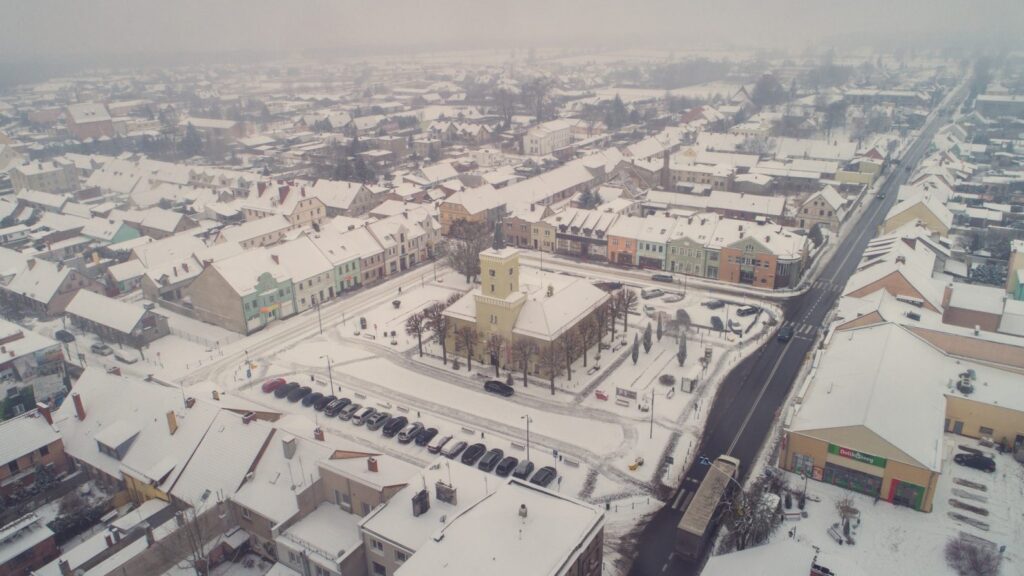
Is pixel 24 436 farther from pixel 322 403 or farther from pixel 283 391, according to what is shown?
pixel 322 403

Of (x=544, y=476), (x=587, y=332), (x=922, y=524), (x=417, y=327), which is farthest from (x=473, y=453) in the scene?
(x=922, y=524)

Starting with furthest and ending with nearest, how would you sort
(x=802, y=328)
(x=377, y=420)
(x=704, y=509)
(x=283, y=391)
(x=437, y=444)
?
(x=802, y=328)
(x=283, y=391)
(x=377, y=420)
(x=437, y=444)
(x=704, y=509)

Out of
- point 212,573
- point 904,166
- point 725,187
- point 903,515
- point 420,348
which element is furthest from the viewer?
point 904,166

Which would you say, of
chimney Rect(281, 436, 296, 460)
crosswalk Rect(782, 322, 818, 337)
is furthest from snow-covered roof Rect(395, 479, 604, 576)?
crosswalk Rect(782, 322, 818, 337)

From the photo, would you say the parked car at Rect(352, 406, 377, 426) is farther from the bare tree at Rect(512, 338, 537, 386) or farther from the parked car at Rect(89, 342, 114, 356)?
the parked car at Rect(89, 342, 114, 356)

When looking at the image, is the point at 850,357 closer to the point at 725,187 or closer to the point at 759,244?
the point at 759,244

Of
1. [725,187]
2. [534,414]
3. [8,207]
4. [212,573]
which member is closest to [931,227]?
[725,187]

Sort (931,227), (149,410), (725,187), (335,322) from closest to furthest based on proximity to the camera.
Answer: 1. (149,410)
2. (335,322)
3. (931,227)
4. (725,187)

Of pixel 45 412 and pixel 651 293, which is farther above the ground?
pixel 45 412
